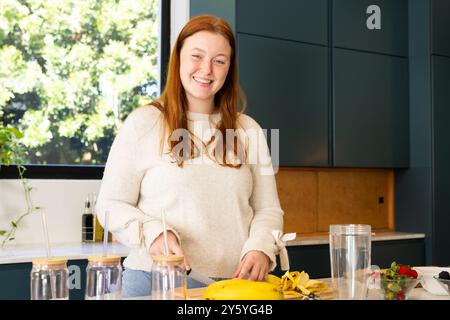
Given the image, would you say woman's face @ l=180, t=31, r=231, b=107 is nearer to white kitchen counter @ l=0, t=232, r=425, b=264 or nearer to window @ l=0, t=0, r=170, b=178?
white kitchen counter @ l=0, t=232, r=425, b=264

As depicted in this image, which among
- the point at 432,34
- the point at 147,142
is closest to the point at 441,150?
the point at 432,34

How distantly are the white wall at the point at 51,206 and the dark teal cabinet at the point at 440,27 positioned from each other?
6.80 ft

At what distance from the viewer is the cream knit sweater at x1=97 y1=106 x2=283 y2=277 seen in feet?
5.71

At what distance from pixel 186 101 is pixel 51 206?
4.52 feet

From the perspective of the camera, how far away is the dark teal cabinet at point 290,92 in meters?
3.16

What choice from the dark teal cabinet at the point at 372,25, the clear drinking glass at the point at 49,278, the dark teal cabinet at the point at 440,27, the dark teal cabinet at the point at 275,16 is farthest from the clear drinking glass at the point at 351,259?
the dark teal cabinet at the point at 440,27

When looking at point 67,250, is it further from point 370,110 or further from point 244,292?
point 370,110

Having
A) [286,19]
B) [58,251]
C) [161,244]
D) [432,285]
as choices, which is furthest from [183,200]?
[286,19]

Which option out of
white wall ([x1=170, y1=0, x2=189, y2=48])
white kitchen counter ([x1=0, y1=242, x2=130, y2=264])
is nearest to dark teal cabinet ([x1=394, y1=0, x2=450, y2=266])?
white wall ([x1=170, y1=0, x2=189, y2=48])

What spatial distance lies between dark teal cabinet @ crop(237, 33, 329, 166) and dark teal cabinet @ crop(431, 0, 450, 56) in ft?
2.41

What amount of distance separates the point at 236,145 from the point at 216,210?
230mm

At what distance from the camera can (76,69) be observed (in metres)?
3.22

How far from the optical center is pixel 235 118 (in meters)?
1.96
